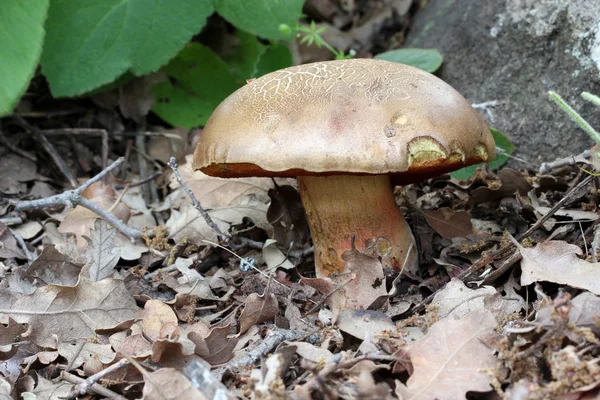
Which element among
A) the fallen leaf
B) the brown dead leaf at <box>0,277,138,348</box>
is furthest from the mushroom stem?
the brown dead leaf at <box>0,277,138,348</box>

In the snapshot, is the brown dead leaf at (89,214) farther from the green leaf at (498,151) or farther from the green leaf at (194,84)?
the green leaf at (498,151)

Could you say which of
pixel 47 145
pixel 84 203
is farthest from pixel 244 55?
pixel 84 203

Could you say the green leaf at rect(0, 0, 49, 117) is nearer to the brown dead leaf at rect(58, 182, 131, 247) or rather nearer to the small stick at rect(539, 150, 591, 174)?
the brown dead leaf at rect(58, 182, 131, 247)

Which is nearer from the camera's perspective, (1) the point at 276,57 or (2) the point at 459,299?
(2) the point at 459,299

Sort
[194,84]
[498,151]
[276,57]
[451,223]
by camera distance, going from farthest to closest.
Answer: [194,84] < [276,57] < [498,151] < [451,223]

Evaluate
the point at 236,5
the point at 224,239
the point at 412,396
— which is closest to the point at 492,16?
the point at 236,5

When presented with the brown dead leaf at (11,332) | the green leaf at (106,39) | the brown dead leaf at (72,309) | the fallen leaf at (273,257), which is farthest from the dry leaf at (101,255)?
the green leaf at (106,39)

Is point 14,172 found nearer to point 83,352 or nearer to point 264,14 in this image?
point 264,14
